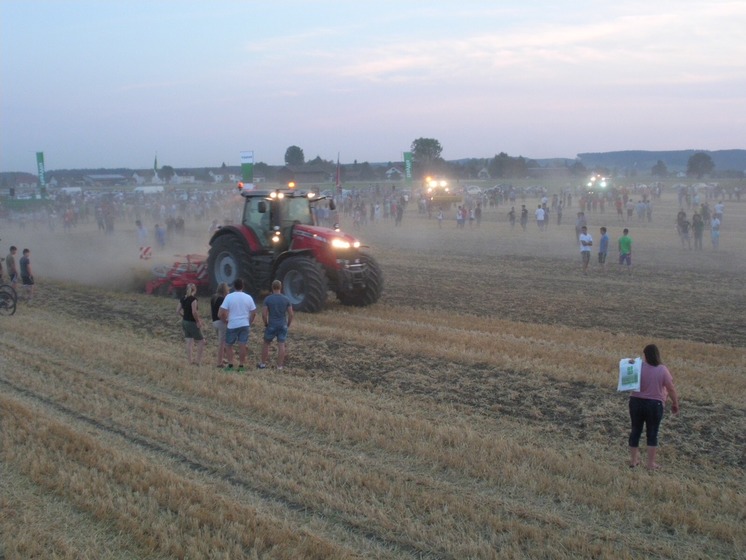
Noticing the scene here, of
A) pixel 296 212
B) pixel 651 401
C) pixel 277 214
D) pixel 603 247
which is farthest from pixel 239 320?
pixel 603 247

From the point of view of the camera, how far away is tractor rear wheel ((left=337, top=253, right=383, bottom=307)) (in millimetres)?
14953

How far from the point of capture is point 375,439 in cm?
762

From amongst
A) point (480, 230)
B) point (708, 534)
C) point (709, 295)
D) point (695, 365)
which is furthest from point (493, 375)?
point (480, 230)

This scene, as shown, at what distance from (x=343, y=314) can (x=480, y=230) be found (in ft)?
79.0

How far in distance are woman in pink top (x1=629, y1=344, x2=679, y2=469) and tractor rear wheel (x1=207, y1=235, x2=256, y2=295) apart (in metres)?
9.02

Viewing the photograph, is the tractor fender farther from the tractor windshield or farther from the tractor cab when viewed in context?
the tractor windshield

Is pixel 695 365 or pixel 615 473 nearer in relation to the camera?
pixel 615 473

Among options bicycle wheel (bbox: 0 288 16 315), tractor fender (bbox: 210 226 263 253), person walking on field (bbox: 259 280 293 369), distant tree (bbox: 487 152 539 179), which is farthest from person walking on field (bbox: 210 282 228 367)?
distant tree (bbox: 487 152 539 179)

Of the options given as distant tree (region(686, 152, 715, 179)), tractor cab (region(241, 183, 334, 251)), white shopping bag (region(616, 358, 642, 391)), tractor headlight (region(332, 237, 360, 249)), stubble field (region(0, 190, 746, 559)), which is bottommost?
stubble field (region(0, 190, 746, 559))

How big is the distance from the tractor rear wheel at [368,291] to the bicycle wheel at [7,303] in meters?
6.17

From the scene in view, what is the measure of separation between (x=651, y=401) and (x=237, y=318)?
17.8 ft

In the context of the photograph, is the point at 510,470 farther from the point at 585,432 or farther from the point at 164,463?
the point at 164,463

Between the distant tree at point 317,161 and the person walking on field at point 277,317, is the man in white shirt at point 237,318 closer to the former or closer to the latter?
the person walking on field at point 277,317

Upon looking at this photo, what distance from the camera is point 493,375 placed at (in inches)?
396
